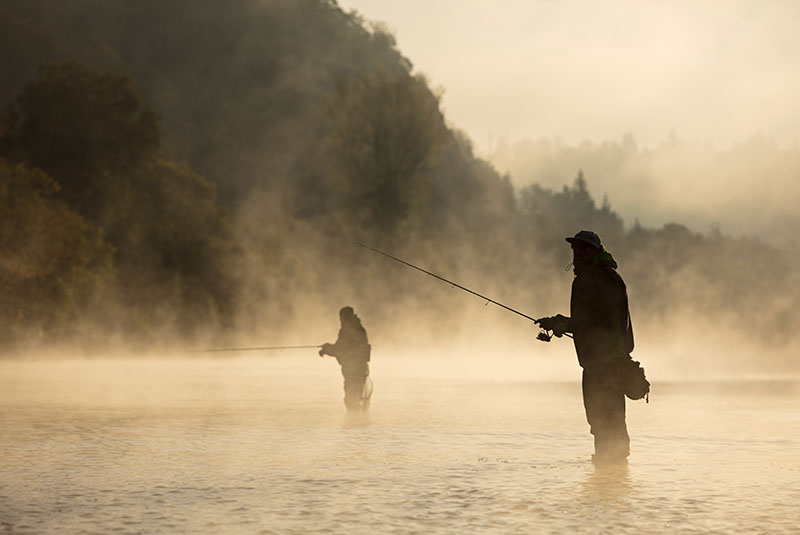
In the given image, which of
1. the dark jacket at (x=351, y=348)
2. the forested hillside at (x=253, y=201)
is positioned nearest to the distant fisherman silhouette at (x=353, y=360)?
the dark jacket at (x=351, y=348)

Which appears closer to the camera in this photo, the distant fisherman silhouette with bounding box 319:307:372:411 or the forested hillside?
the distant fisherman silhouette with bounding box 319:307:372:411

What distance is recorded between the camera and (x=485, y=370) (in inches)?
1379

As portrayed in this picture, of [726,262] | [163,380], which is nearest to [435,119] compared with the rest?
[726,262]

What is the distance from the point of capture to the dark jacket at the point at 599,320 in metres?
10.1

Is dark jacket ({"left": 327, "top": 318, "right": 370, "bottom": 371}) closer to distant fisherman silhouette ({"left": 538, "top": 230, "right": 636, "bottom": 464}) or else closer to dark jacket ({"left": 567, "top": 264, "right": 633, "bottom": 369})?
distant fisherman silhouette ({"left": 538, "top": 230, "right": 636, "bottom": 464})

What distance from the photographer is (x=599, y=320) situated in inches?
400

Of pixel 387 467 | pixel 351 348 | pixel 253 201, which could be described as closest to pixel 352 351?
pixel 351 348

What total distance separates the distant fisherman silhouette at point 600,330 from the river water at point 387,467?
632mm

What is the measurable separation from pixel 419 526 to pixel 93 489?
10.0 feet

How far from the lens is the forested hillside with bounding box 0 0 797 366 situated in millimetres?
54603

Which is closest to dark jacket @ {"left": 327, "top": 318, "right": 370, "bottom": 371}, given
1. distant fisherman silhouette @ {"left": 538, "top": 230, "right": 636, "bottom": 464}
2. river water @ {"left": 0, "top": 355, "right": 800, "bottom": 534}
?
river water @ {"left": 0, "top": 355, "right": 800, "bottom": 534}

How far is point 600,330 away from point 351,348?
781cm

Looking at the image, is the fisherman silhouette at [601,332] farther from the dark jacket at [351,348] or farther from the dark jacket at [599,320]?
the dark jacket at [351,348]

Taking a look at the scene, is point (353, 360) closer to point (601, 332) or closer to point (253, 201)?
point (601, 332)
